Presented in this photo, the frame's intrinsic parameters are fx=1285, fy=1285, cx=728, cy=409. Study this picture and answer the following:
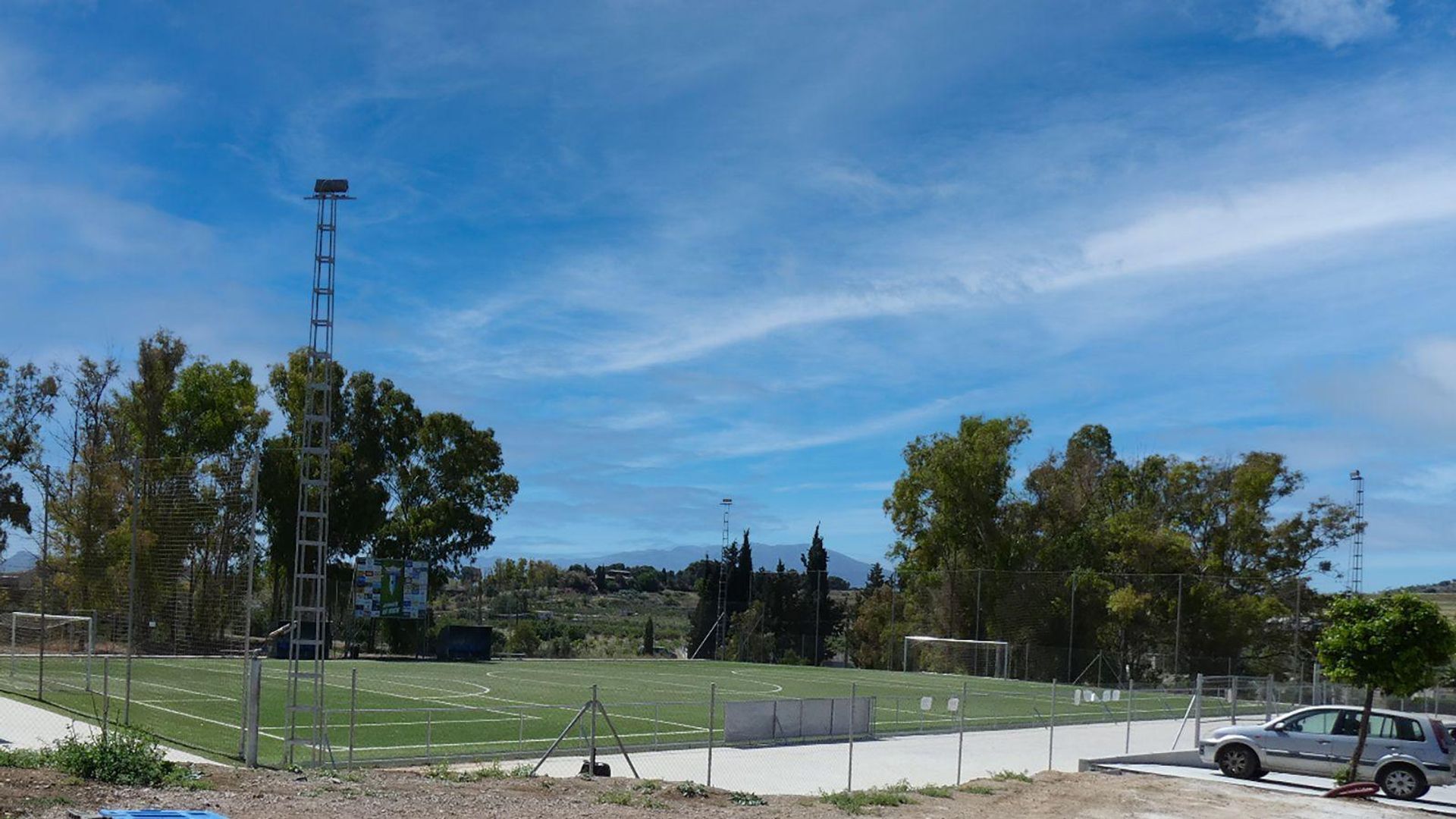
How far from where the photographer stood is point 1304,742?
23391 millimetres

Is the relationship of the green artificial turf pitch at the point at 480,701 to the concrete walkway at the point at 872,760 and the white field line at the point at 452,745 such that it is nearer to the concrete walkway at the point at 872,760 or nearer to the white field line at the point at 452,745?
the white field line at the point at 452,745

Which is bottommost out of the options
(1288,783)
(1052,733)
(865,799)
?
(1288,783)

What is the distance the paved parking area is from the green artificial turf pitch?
7128 mm

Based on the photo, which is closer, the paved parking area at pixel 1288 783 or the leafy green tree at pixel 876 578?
the paved parking area at pixel 1288 783

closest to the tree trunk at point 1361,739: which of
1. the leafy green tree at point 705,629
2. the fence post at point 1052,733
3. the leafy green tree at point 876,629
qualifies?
the fence post at point 1052,733

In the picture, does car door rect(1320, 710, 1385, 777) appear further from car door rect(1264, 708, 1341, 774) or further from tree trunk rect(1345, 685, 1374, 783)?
tree trunk rect(1345, 685, 1374, 783)

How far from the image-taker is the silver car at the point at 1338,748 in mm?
21984

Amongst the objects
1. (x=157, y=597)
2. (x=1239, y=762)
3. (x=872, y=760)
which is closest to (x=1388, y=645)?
(x=1239, y=762)

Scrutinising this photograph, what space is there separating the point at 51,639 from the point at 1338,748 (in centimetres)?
2804

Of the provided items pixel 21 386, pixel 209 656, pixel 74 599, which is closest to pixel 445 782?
pixel 209 656

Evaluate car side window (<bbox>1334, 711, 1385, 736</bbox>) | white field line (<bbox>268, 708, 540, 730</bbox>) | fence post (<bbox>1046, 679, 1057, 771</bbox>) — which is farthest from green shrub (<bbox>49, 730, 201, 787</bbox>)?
car side window (<bbox>1334, 711, 1385, 736</bbox>)

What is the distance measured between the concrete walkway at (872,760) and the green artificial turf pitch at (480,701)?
110 cm

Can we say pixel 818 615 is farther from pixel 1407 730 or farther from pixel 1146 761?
pixel 1407 730

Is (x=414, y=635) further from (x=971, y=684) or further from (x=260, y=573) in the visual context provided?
(x=971, y=684)
